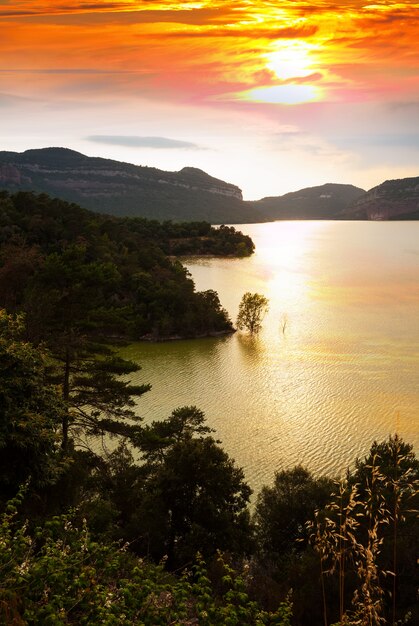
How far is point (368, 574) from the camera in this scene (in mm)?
4895

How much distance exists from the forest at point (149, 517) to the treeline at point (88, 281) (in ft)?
0.44

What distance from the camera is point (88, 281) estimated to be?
22.6 metres

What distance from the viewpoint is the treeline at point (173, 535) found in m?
6.08

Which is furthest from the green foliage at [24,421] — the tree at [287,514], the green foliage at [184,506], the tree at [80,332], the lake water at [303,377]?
the lake water at [303,377]

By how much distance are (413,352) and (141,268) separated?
40.3 meters

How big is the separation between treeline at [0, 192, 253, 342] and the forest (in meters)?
0.13

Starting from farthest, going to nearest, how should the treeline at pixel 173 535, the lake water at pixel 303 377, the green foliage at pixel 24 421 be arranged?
the lake water at pixel 303 377
the green foliage at pixel 24 421
the treeline at pixel 173 535

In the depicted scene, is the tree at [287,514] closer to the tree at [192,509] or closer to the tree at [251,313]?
the tree at [192,509]

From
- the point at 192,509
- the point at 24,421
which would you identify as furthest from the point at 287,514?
the point at 24,421

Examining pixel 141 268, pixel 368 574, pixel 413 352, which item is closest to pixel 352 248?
pixel 141 268

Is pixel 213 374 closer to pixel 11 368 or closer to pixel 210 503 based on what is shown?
pixel 210 503

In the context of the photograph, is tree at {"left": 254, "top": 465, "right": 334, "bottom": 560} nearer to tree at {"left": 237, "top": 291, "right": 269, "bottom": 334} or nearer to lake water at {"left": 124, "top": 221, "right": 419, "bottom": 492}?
lake water at {"left": 124, "top": 221, "right": 419, "bottom": 492}

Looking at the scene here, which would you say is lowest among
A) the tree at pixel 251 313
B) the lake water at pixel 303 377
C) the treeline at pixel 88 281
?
the lake water at pixel 303 377

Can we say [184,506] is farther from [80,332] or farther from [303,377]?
[303,377]
